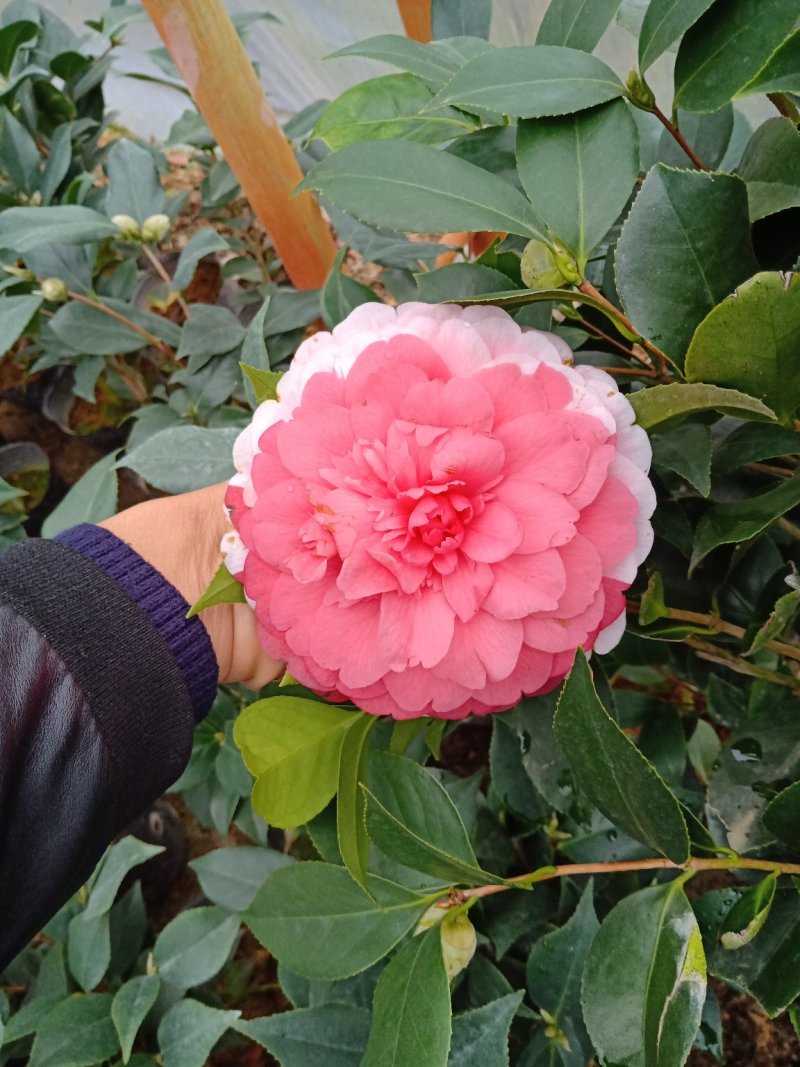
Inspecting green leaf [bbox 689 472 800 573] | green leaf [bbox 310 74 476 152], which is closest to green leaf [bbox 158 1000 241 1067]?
green leaf [bbox 689 472 800 573]

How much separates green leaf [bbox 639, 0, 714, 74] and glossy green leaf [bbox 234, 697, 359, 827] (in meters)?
0.39

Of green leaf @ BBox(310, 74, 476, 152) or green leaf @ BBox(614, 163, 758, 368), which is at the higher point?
green leaf @ BBox(310, 74, 476, 152)

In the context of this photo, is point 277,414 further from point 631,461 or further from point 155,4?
point 155,4

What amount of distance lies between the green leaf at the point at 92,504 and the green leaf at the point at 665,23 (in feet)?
2.01

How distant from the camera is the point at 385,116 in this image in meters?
0.55

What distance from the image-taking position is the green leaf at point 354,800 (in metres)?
0.44

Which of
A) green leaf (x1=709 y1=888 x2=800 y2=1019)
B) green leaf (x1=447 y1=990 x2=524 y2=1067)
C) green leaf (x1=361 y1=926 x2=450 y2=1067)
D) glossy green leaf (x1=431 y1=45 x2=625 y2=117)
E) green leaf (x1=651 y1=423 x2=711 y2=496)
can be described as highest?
glossy green leaf (x1=431 y1=45 x2=625 y2=117)

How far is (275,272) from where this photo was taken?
1254 millimetres

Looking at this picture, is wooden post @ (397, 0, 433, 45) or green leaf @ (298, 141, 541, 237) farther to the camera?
wooden post @ (397, 0, 433, 45)

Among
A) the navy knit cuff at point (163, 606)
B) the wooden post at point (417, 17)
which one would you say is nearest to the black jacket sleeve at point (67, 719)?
the navy knit cuff at point (163, 606)

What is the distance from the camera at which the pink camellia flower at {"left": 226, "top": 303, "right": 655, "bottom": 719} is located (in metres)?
0.36

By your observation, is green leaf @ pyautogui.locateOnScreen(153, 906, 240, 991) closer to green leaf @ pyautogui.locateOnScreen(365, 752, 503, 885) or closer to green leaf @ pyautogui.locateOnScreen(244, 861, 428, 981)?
green leaf @ pyautogui.locateOnScreen(244, 861, 428, 981)

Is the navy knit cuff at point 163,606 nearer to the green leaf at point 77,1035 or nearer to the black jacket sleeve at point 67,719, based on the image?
the black jacket sleeve at point 67,719

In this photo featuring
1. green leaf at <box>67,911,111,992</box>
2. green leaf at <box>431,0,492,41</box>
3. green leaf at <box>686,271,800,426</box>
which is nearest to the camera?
green leaf at <box>686,271,800,426</box>
